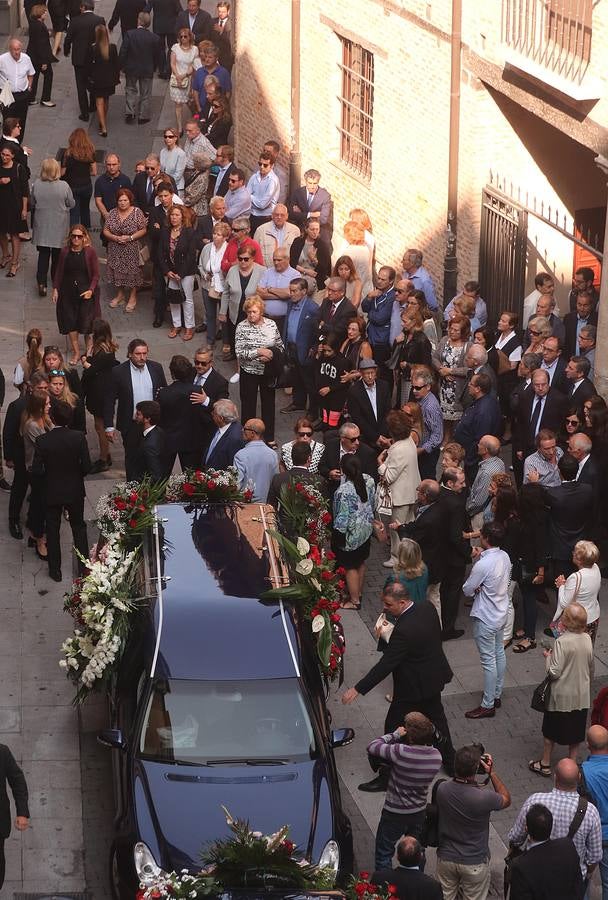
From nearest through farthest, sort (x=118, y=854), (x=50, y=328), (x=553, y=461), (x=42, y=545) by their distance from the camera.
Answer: (x=118, y=854) → (x=553, y=461) → (x=42, y=545) → (x=50, y=328)

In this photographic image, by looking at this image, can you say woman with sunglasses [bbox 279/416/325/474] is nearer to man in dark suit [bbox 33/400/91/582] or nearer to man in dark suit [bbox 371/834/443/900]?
man in dark suit [bbox 33/400/91/582]

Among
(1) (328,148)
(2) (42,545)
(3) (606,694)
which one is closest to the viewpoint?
(3) (606,694)

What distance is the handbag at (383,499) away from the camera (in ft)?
48.2

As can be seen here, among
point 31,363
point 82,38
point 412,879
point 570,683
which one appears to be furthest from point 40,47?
point 412,879

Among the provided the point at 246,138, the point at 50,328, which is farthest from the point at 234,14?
the point at 50,328

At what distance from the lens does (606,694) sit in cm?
1113

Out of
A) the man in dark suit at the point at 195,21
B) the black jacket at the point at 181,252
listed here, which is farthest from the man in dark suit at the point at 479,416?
the man in dark suit at the point at 195,21

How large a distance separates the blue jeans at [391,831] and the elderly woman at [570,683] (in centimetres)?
175

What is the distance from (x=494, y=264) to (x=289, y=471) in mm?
5912

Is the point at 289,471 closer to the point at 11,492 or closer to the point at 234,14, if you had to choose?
the point at 11,492

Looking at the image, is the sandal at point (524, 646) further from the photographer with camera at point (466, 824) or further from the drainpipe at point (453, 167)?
the drainpipe at point (453, 167)

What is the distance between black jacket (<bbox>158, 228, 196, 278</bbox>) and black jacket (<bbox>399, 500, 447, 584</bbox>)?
7.45 meters

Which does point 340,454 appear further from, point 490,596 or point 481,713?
point 481,713

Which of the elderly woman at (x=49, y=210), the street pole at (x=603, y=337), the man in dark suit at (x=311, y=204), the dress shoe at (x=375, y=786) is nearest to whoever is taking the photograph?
the dress shoe at (x=375, y=786)
